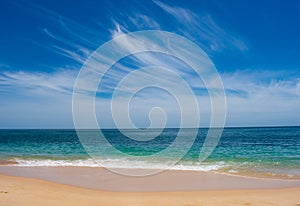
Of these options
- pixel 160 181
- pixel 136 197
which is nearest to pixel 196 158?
pixel 160 181

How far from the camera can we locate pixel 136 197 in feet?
27.4

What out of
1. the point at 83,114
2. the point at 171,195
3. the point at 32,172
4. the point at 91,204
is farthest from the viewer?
the point at 32,172

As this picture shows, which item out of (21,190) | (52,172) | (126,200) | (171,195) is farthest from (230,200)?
(52,172)

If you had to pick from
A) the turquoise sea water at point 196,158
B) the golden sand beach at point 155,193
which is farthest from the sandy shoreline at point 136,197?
the turquoise sea water at point 196,158

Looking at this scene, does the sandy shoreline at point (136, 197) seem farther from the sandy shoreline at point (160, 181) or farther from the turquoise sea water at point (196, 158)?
the turquoise sea water at point (196, 158)

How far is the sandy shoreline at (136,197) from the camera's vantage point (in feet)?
24.8

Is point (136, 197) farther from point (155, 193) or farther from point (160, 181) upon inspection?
point (160, 181)

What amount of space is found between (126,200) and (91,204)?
1059 millimetres

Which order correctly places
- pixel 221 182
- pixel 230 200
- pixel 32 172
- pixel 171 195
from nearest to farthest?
pixel 230 200
pixel 171 195
pixel 221 182
pixel 32 172

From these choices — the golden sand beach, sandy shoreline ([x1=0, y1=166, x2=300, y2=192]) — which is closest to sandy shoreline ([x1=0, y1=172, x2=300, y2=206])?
the golden sand beach

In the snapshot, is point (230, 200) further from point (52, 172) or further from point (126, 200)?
point (52, 172)

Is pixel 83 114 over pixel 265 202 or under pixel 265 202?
over

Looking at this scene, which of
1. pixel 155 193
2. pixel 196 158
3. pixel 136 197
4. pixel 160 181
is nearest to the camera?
pixel 136 197

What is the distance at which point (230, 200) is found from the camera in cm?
786
